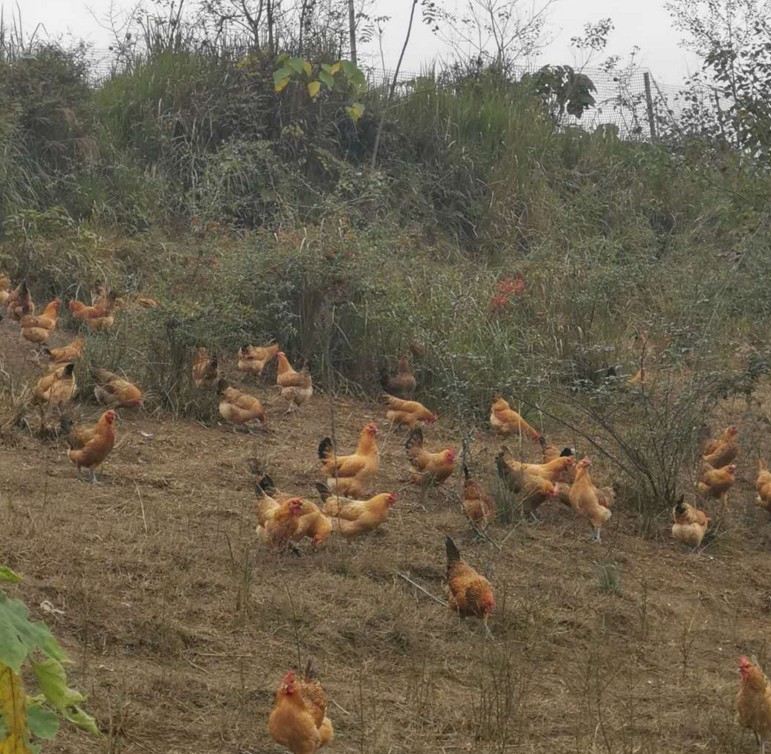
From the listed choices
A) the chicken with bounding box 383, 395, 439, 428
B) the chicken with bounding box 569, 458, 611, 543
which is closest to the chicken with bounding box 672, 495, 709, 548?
the chicken with bounding box 569, 458, 611, 543

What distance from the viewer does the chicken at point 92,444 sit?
813 cm

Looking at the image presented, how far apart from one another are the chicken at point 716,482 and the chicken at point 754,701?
3.94 metres

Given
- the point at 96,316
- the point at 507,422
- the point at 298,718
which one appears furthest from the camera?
the point at 96,316

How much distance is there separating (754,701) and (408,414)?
5.86 m

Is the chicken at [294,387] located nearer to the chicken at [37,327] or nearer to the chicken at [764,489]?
the chicken at [37,327]

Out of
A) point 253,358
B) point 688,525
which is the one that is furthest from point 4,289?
point 688,525

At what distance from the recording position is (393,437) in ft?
35.2

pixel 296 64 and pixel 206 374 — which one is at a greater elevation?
pixel 296 64

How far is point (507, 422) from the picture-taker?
10422mm

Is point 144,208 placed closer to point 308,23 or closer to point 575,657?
point 308,23

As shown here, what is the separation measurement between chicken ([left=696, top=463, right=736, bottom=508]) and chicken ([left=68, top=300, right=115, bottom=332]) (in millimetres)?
5632

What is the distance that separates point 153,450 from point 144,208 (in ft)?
23.3

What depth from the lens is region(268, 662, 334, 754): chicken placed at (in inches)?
177

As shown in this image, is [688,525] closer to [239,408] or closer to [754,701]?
[754,701]
